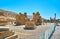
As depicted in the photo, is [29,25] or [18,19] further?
[18,19]

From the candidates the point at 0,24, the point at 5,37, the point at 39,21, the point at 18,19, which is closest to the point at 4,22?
the point at 0,24

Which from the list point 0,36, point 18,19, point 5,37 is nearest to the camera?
point 0,36

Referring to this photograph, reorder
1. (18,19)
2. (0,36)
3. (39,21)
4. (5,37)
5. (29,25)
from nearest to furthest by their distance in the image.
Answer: (0,36) < (5,37) < (29,25) < (18,19) < (39,21)

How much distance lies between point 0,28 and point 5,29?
446 millimetres

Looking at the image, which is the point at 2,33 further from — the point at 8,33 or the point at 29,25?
the point at 29,25

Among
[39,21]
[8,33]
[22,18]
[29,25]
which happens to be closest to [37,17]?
[39,21]

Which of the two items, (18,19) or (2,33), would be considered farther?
(18,19)

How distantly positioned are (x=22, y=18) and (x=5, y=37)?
32.7 meters

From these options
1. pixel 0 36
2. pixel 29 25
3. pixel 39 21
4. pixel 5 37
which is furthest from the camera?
pixel 39 21

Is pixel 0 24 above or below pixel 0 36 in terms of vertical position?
above

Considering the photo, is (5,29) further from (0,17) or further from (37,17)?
(37,17)

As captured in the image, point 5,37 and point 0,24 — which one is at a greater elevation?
point 0,24

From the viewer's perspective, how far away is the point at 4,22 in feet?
36.6

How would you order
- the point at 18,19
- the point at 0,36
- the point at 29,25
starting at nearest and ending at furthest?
the point at 0,36 → the point at 29,25 → the point at 18,19
